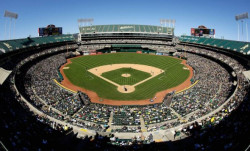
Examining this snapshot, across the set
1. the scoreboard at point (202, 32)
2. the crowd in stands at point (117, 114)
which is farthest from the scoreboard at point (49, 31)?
the scoreboard at point (202, 32)

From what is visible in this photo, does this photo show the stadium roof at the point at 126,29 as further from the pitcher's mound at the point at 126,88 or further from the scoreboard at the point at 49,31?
→ the pitcher's mound at the point at 126,88

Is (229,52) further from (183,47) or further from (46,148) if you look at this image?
(46,148)

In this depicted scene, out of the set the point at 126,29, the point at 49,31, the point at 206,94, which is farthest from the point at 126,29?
the point at 206,94

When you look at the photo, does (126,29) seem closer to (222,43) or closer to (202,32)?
(202,32)

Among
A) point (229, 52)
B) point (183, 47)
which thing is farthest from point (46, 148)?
point (183, 47)

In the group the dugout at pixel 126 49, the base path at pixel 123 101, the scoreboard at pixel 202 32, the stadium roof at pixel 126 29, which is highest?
the stadium roof at pixel 126 29

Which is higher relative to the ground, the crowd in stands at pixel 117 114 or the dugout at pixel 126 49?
the dugout at pixel 126 49
